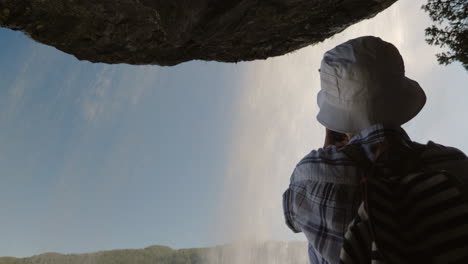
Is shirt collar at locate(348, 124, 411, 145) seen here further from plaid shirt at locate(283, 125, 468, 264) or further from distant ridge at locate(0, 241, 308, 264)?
distant ridge at locate(0, 241, 308, 264)

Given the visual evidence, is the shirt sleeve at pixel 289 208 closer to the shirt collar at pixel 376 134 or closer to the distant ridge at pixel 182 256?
the shirt collar at pixel 376 134

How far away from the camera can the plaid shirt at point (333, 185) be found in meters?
1.35

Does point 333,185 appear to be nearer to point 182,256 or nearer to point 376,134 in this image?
point 376,134

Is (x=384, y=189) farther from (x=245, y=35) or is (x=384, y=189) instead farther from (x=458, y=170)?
(x=245, y=35)

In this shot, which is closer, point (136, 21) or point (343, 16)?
point (136, 21)

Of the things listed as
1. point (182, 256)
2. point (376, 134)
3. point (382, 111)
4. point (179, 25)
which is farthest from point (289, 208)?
point (182, 256)

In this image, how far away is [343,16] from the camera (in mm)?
5789

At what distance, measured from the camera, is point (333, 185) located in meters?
1.39

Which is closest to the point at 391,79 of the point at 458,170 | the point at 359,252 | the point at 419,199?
the point at 458,170

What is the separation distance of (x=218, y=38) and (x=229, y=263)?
3453cm

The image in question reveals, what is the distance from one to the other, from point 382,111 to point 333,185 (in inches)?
19.1

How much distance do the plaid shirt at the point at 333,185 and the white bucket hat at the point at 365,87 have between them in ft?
0.43

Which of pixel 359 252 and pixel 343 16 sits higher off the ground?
pixel 343 16

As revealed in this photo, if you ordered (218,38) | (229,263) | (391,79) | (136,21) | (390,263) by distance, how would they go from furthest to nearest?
(229,263) → (218,38) → (136,21) → (391,79) → (390,263)
